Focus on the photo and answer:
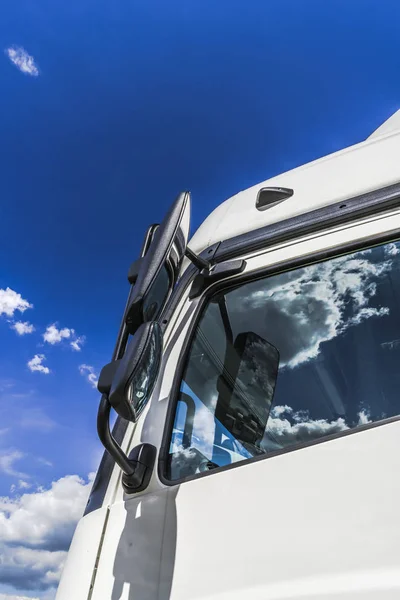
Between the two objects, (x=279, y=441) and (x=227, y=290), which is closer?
(x=279, y=441)

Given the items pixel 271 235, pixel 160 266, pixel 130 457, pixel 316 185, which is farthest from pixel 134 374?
pixel 316 185

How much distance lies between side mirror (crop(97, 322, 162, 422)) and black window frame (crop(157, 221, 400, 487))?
308 millimetres

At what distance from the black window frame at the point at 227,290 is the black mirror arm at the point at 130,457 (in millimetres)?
36

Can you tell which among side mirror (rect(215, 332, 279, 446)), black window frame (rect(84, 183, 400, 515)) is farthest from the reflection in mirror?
side mirror (rect(215, 332, 279, 446))

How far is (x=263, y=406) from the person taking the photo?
5.42ft

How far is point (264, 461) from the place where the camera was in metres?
1.41

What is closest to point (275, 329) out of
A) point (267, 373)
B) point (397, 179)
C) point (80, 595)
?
point (267, 373)

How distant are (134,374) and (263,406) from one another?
560 mm

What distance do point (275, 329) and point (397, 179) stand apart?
0.63 m

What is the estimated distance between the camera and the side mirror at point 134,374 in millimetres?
1231

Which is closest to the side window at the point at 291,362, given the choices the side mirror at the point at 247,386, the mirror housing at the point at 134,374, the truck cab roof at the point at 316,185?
the side mirror at the point at 247,386

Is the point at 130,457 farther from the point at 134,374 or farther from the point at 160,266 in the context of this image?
the point at 160,266

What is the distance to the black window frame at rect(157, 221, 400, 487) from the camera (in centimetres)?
141

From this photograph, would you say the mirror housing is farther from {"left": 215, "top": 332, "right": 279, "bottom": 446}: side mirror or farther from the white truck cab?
{"left": 215, "top": 332, "right": 279, "bottom": 446}: side mirror
